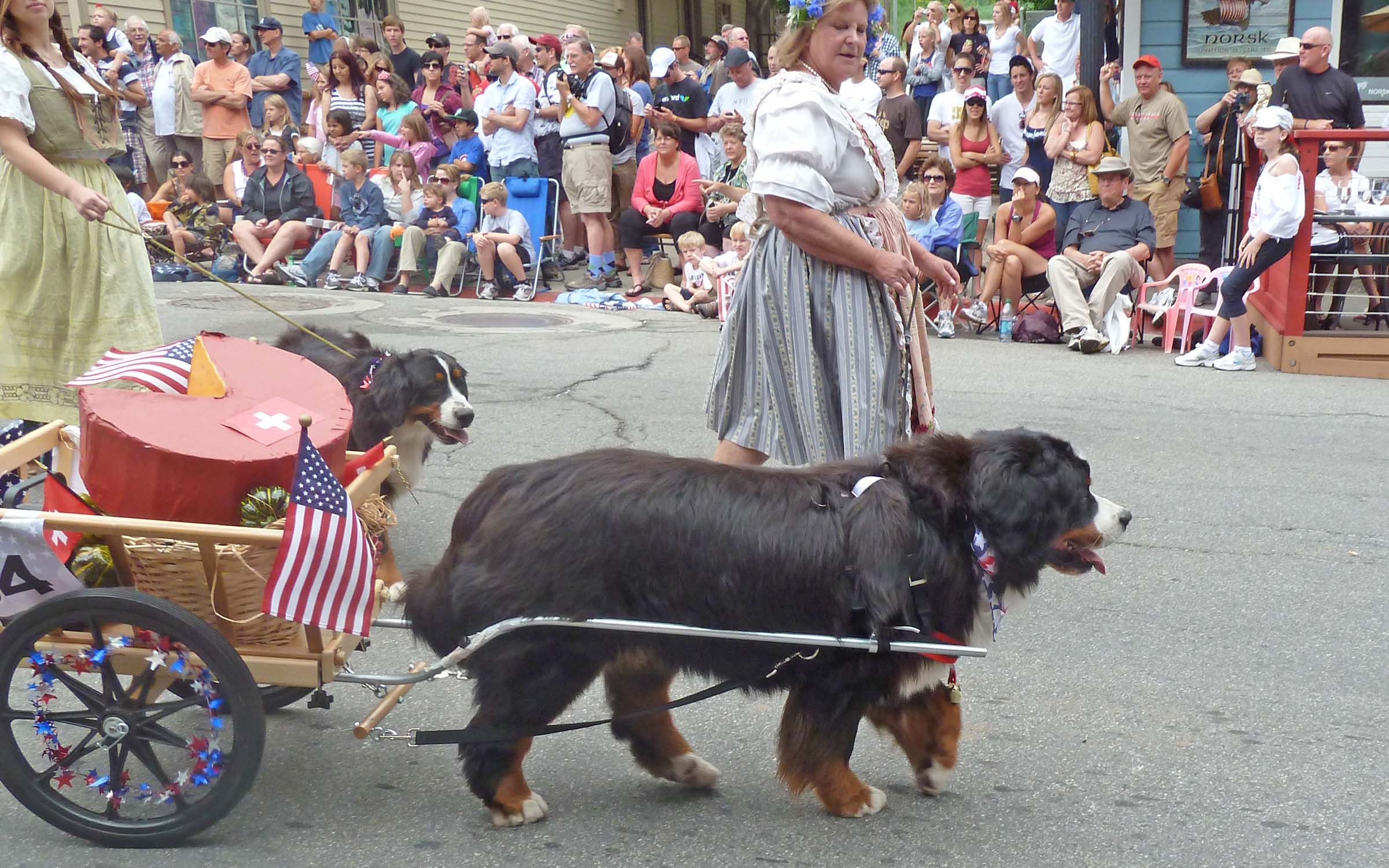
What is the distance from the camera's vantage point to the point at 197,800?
9.85 feet

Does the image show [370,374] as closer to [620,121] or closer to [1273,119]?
[1273,119]

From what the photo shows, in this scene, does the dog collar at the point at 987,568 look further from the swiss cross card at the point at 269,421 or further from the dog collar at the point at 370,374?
the dog collar at the point at 370,374

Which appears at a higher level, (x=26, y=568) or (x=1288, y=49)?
(x=1288, y=49)

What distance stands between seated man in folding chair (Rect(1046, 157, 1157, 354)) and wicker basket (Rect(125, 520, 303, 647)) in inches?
316

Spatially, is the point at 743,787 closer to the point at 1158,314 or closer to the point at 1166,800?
the point at 1166,800

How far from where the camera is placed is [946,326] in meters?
10.6

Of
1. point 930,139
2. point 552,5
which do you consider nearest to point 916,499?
point 930,139

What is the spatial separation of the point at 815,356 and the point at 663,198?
875 cm

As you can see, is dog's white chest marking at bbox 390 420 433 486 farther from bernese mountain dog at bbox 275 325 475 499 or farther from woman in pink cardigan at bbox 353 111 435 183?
woman in pink cardigan at bbox 353 111 435 183

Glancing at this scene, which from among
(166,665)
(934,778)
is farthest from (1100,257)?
(166,665)

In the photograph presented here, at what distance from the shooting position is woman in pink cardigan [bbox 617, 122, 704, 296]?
12227mm

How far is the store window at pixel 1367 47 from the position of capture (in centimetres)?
1225

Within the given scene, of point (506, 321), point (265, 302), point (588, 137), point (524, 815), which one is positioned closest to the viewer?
point (524, 815)

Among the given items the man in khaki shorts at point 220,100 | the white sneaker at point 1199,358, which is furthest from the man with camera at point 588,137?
the white sneaker at point 1199,358
